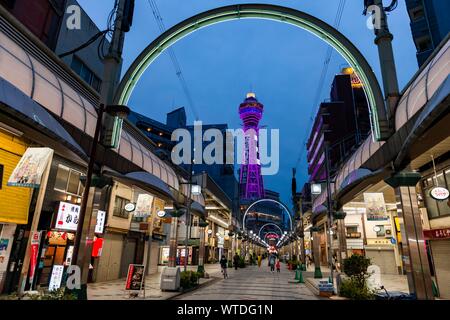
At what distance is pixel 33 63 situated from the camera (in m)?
11.3

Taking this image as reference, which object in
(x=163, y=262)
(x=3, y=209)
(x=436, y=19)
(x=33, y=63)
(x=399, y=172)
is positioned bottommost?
(x=163, y=262)

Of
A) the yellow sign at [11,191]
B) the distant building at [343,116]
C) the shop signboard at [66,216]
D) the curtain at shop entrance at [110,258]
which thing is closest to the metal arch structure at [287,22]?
the yellow sign at [11,191]

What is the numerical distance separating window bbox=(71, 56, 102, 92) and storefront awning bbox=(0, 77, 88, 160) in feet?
63.7

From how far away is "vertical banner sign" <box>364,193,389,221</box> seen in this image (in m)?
15.8

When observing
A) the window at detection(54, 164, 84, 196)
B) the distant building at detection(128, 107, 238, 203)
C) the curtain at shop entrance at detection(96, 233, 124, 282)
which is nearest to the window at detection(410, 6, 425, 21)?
the window at detection(54, 164, 84, 196)

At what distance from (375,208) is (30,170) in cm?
1701

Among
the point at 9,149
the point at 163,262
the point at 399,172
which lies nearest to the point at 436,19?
the point at 399,172

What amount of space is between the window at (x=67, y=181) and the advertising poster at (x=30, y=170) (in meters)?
7.47

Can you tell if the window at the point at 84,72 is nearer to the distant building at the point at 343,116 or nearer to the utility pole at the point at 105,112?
the utility pole at the point at 105,112

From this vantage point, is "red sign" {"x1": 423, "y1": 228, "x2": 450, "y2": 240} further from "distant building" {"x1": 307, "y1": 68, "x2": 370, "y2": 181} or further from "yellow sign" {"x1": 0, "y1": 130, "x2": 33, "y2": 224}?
"distant building" {"x1": 307, "y1": 68, "x2": 370, "y2": 181}

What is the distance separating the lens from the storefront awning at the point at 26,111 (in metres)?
7.16

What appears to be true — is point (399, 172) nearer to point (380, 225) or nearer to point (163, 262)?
point (380, 225)

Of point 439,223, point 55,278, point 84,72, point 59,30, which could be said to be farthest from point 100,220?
point 439,223
